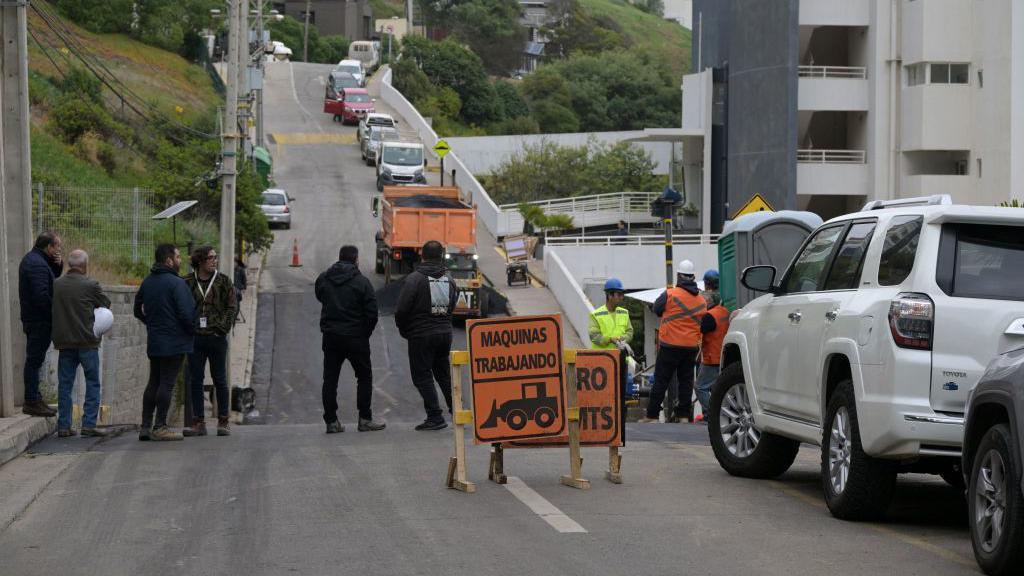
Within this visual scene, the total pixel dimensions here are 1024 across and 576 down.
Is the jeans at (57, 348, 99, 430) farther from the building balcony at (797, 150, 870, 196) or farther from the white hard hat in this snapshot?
the building balcony at (797, 150, 870, 196)

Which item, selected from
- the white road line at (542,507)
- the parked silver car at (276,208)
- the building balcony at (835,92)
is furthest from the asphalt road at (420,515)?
the parked silver car at (276,208)

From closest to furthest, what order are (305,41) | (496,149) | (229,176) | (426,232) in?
(229,176), (426,232), (496,149), (305,41)

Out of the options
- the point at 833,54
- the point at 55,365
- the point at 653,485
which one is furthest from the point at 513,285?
the point at 653,485

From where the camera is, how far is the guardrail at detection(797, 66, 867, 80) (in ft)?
159

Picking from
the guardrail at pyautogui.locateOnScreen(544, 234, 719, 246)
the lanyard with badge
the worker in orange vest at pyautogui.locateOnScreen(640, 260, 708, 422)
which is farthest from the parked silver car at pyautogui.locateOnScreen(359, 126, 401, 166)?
the lanyard with badge

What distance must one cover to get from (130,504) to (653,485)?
13.3 ft

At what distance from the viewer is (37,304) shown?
14648mm

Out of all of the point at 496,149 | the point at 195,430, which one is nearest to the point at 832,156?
the point at 496,149

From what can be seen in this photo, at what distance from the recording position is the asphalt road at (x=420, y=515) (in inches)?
306

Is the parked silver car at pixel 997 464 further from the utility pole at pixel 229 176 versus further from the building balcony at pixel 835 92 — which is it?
the building balcony at pixel 835 92

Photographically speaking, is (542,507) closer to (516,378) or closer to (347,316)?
(516,378)

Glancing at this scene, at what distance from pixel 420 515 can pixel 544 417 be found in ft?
5.67

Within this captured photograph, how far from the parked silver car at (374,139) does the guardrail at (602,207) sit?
9.72m

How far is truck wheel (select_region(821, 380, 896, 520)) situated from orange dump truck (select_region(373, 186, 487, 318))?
29185 millimetres
